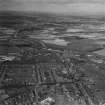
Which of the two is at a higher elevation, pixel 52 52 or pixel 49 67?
pixel 52 52

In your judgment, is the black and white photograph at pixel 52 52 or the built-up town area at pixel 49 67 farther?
the black and white photograph at pixel 52 52

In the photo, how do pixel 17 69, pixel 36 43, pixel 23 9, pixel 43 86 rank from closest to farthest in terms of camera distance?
pixel 43 86 → pixel 17 69 → pixel 36 43 → pixel 23 9

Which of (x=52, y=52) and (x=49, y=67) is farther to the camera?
(x=52, y=52)

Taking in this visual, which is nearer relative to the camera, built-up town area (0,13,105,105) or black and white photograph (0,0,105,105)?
built-up town area (0,13,105,105)

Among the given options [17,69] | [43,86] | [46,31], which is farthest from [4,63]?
[46,31]

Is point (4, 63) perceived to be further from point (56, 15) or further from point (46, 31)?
point (56, 15)

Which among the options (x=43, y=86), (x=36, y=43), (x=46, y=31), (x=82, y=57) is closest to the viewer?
(x=43, y=86)

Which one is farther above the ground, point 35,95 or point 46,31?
point 46,31

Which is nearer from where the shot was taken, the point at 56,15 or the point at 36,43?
the point at 36,43
